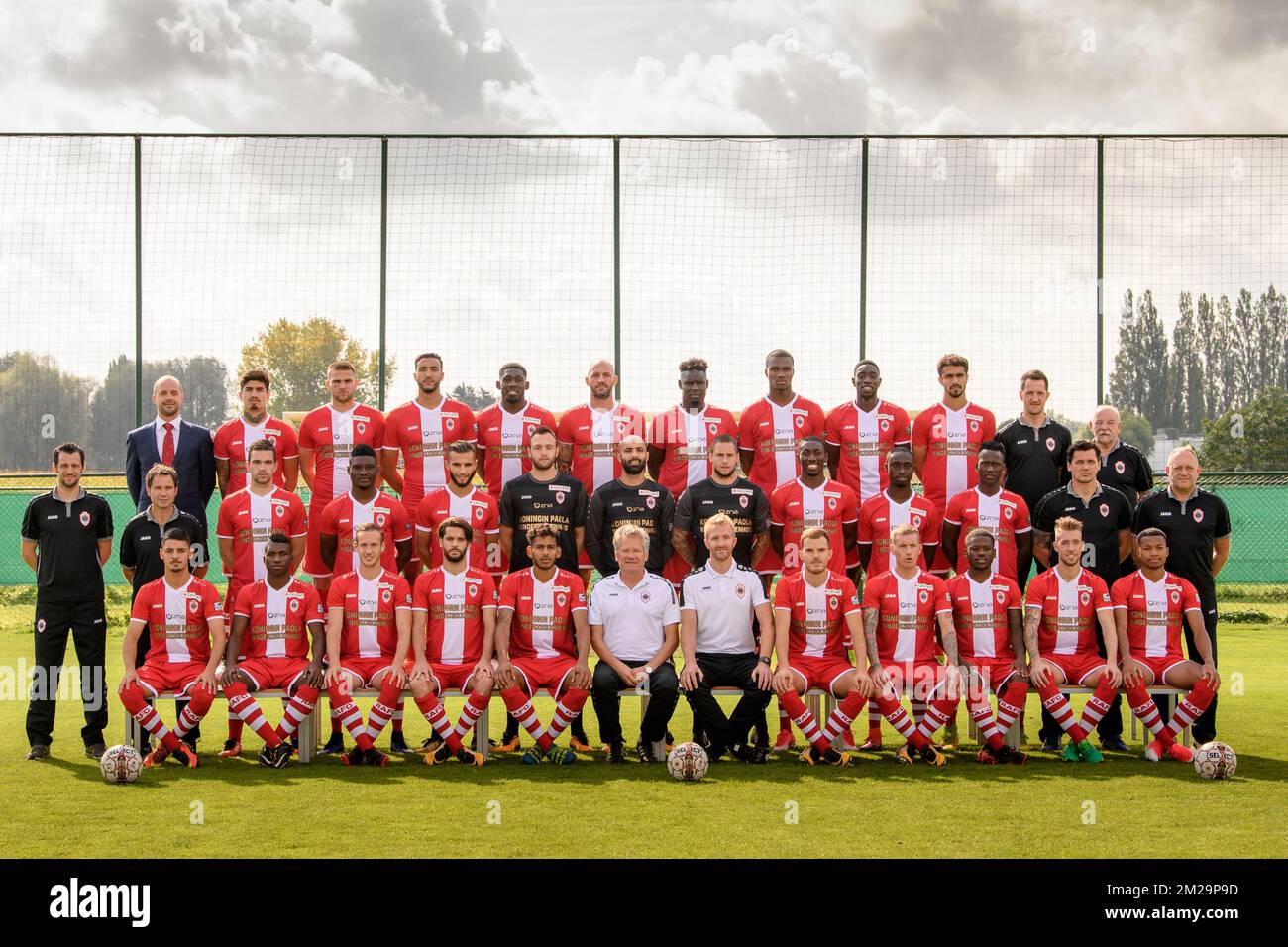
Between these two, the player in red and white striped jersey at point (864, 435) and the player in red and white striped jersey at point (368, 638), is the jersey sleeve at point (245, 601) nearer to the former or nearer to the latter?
the player in red and white striped jersey at point (368, 638)

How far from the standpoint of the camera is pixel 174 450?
8414 mm

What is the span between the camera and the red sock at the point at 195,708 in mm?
7219

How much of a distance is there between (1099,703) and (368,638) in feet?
14.7

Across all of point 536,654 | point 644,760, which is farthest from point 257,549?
point 644,760

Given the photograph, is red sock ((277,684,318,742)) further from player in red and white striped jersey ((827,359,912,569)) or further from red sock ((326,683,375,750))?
player in red and white striped jersey ((827,359,912,569))

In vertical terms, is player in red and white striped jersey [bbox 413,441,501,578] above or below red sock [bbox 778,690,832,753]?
above

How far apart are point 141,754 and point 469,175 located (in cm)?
596

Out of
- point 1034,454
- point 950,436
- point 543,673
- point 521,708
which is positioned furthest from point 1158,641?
point 521,708

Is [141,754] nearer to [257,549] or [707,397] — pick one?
[257,549]

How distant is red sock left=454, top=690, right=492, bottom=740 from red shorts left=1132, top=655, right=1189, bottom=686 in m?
4.06

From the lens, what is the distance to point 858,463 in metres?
8.76

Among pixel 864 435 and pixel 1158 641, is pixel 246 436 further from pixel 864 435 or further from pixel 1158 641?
pixel 1158 641

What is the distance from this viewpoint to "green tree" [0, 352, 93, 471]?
12.0 meters

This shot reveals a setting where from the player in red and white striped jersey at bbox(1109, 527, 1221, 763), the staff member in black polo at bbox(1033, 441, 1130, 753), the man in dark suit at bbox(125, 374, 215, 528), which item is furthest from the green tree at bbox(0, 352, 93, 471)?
the player in red and white striped jersey at bbox(1109, 527, 1221, 763)
